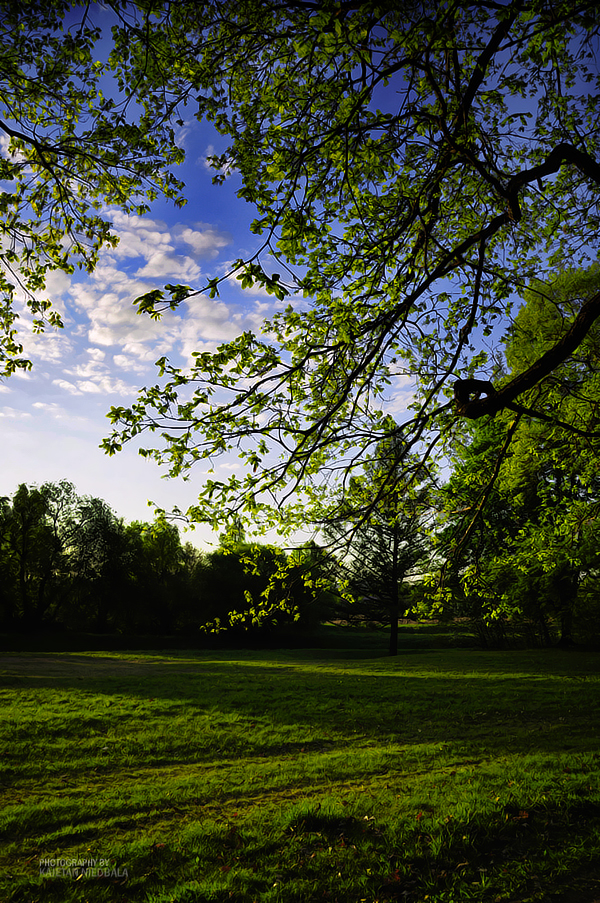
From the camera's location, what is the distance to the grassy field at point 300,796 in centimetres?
454

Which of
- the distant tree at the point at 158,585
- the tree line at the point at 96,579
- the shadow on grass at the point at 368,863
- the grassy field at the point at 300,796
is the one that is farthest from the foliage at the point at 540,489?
the distant tree at the point at 158,585

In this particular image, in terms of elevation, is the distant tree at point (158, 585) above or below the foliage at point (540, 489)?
below

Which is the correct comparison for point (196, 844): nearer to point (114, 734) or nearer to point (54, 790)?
point (54, 790)

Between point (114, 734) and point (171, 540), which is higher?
point (171, 540)

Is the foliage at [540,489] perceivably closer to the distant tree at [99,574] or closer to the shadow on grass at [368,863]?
the shadow on grass at [368,863]

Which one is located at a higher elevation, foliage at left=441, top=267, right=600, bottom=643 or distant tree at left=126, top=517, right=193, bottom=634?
foliage at left=441, top=267, right=600, bottom=643

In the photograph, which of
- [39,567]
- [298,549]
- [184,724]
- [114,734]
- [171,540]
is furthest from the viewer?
[171,540]

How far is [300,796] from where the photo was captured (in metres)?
6.74

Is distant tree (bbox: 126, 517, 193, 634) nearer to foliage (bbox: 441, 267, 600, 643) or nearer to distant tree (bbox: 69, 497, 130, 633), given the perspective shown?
distant tree (bbox: 69, 497, 130, 633)

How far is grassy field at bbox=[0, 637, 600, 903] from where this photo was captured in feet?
14.9

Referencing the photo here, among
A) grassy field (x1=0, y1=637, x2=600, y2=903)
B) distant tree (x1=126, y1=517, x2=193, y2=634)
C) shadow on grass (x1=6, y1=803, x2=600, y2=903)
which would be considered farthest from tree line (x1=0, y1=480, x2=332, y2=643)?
shadow on grass (x1=6, y1=803, x2=600, y2=903)

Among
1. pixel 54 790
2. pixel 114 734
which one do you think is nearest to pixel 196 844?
pixel 54 790

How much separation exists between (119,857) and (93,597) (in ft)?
149

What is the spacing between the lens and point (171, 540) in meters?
48.2
